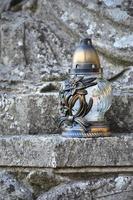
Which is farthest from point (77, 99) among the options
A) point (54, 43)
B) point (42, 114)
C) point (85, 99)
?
point (54, 43)

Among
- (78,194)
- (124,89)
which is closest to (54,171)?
(78,194)

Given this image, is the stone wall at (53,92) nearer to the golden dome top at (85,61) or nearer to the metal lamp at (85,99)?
the metal lamp at (85,99)

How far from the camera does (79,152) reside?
112 inches

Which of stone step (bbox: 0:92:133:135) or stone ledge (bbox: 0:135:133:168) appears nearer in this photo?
stone ledge (bbox: 0:135:133:168)

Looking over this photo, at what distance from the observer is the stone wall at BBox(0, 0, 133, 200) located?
2857 millimetres

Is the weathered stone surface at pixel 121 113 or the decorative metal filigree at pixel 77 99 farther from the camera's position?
the weathered stone surface at pixel 121 113

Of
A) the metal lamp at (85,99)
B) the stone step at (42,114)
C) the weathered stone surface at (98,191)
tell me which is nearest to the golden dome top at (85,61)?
the metal lamp at (85,99)

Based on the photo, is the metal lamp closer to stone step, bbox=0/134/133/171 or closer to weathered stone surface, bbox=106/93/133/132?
stone step, bbox=0/134/133/171

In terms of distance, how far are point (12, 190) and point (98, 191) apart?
391 millimetres

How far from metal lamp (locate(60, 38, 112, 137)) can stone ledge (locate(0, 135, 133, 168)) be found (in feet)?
0.22

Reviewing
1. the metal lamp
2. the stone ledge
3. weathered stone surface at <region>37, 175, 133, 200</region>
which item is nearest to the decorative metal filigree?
the metal lamp

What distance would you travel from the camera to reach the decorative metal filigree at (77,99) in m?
2.92

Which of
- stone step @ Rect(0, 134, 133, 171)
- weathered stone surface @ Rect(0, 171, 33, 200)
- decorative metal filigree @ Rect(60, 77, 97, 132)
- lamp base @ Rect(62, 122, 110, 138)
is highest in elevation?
decorative metal filigree @ Rect(60, 77, 97, 132)

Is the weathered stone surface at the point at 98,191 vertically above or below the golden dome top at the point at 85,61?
below
